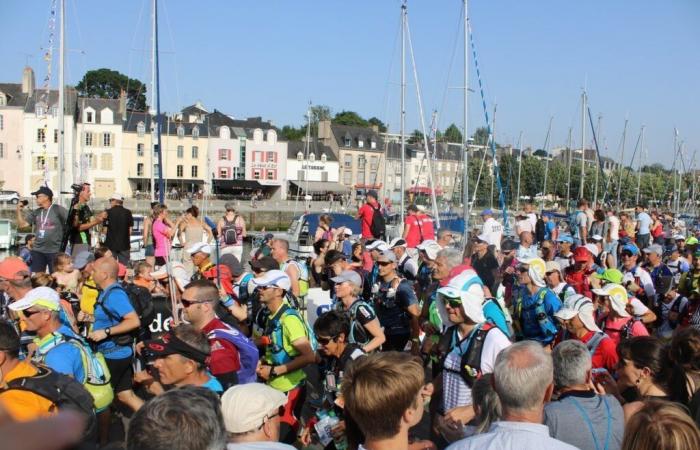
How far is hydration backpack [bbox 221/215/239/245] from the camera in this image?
12578 mm

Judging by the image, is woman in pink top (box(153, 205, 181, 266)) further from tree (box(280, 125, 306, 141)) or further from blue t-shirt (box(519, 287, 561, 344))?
tree (box(280, 125, 306, 141))

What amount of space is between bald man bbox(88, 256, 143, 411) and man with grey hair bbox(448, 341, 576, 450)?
143 inches

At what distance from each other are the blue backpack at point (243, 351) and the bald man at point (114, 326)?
129 centimetres

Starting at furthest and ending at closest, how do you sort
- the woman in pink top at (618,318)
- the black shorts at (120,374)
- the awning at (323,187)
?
the awning at (323,187) < the woman in pink top at (618,318) < the black shorts at (120,374)

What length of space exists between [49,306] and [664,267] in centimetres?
856

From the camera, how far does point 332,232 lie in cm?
1196

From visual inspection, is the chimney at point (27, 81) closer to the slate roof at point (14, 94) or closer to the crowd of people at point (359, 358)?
the slate roof at point (14, 94)

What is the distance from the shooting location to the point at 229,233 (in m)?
12.6

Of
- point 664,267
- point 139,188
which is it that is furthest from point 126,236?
point 139,188

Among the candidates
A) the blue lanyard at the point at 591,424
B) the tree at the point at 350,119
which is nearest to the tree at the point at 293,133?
the tree at the point at 350,119

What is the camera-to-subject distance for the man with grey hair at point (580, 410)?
356cm

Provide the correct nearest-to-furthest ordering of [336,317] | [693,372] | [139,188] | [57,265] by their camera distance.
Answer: [693,372]
[336,317]
[57,265]
[139,188]

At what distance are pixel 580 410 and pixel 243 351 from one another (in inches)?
93.7

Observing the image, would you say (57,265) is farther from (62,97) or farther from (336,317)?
(62,97)
